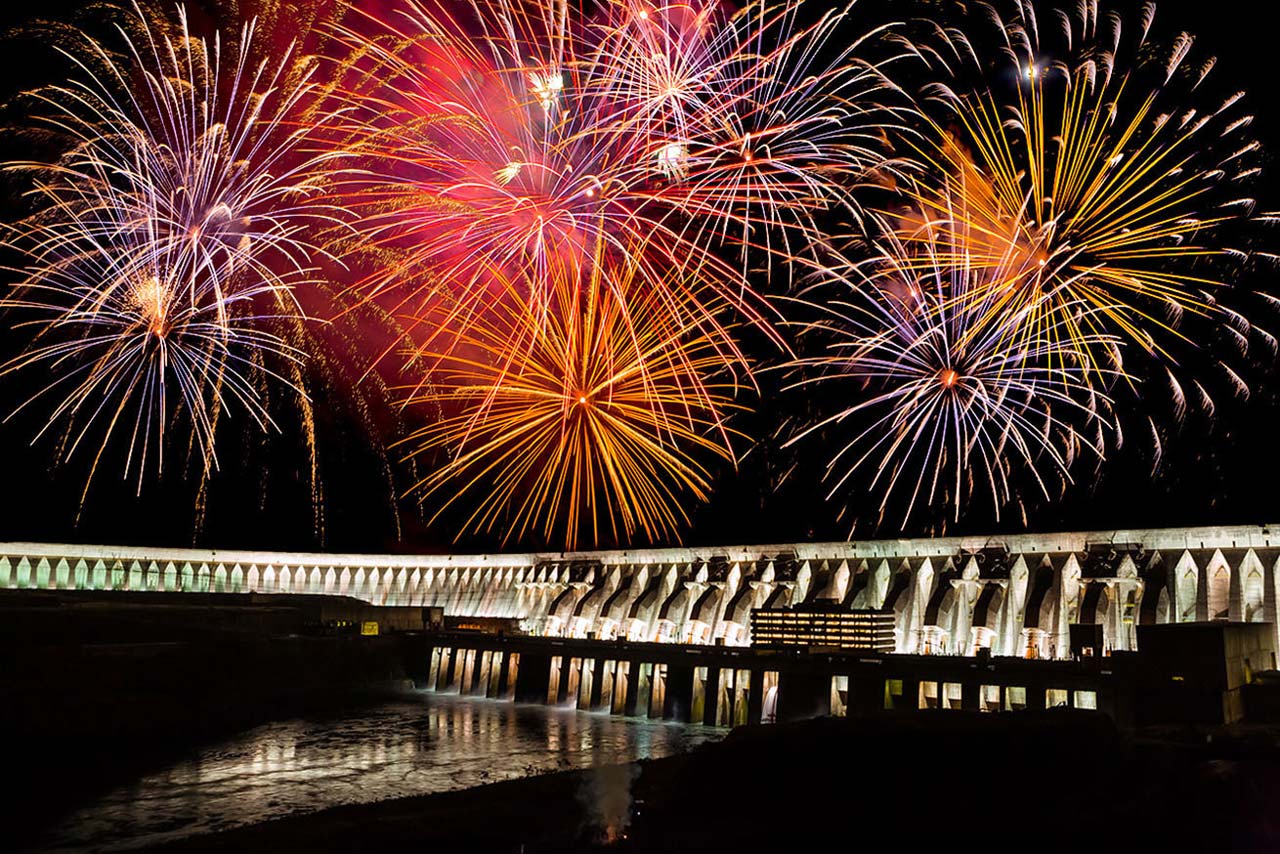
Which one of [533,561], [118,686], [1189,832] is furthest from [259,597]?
[1189,832]

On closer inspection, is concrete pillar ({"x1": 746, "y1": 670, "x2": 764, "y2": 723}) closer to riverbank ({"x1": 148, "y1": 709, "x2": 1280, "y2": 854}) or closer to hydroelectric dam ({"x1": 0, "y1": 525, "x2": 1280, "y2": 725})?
hydroelectric dam ({"x1": 0, "y1": 525, "x2": 1280, "y2": 725})

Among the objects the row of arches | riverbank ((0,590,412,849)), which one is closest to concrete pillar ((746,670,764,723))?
the row of arches

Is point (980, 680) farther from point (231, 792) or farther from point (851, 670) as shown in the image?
point (231, 792)

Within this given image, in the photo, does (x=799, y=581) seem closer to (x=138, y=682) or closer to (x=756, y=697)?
(x=756, y=697)

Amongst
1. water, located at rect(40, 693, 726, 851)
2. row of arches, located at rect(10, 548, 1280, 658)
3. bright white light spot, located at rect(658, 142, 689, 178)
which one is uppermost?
bright white light spot, located at rect(658, 142, 689, 178)

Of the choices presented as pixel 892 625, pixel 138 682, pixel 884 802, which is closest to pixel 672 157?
pixel 884 802

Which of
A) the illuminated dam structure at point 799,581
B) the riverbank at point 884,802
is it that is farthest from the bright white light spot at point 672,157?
the illuminated dam structure at point 799,581

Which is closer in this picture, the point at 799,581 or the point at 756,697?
the point at 756,697
